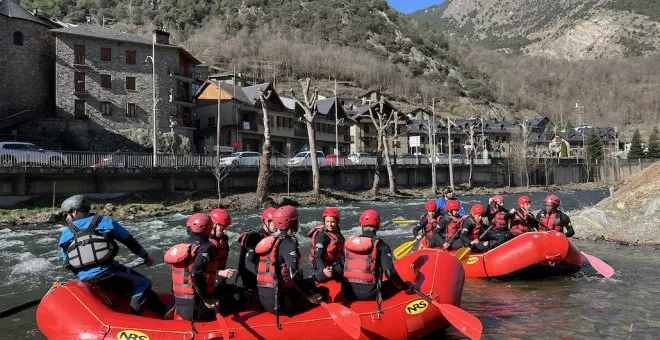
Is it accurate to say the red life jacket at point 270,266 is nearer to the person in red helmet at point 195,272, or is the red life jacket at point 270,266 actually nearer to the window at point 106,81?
the person in red helmet at point 195,272

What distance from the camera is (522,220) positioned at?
590 inches

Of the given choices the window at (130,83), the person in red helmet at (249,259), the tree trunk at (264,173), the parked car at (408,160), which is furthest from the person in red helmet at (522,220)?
the parked car at (408,160)

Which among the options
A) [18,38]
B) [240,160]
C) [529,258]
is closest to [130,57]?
[18,38]

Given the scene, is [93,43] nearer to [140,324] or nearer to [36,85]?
[36,85]

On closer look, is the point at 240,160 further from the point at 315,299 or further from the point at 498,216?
the point at 315,299

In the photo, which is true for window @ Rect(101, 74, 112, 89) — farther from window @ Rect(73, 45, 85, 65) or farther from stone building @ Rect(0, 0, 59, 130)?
stone building @ Rect(0, 0, 59, 130)

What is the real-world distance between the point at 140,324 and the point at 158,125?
4430cm

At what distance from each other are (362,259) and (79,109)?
44.5 meters

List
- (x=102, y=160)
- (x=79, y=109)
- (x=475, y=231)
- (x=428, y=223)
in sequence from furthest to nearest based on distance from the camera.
Answer: (x=79, y=109), (x=102, y=160), (x=428, y=223), (x=475, y=231)

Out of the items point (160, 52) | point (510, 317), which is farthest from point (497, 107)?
point (510, 317)

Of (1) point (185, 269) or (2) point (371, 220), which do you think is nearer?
(1) point (185, 269)

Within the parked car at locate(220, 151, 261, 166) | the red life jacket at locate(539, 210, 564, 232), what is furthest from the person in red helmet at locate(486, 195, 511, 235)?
the parked car at locate(220, 151, 261, 166)

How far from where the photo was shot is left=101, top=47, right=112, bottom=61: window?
155 feet

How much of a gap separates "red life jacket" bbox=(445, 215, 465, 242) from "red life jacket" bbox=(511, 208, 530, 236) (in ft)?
6.95
